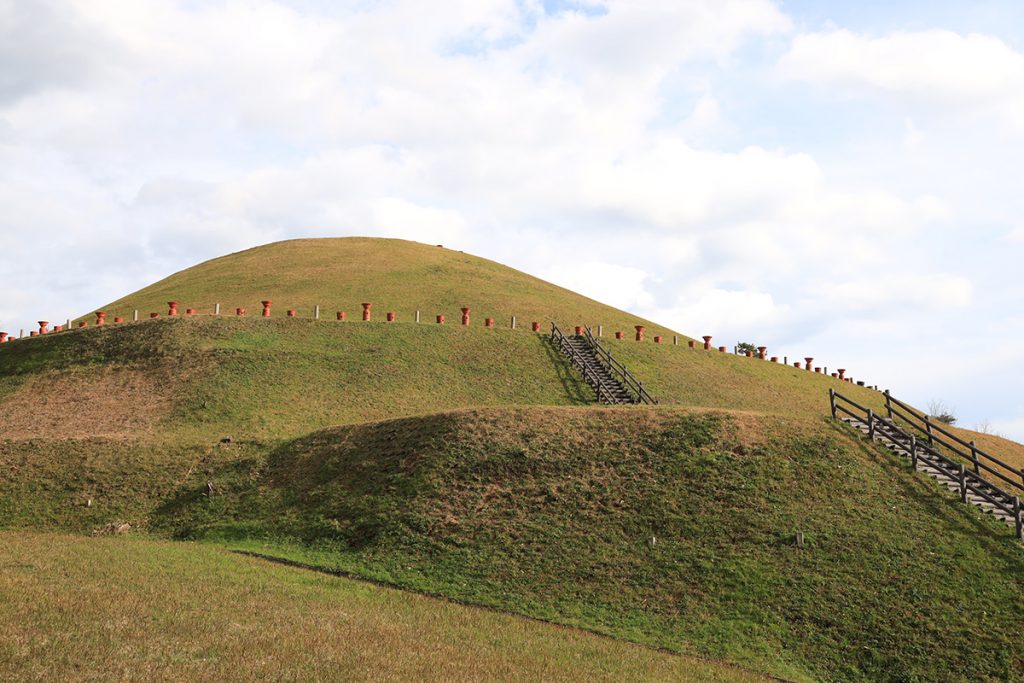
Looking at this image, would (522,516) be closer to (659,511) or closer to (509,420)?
(659,511)

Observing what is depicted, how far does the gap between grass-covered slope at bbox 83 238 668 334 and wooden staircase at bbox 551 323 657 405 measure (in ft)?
31.0

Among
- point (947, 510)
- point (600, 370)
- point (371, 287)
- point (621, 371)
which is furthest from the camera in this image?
point (371, 287)

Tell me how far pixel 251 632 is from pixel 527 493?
13.7m

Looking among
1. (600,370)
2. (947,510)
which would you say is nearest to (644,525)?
(947,510)

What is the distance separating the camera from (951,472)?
29.9 metres

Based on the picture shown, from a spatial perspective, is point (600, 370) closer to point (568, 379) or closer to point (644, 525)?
point (568, 379)

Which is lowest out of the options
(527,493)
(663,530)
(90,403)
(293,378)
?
(663,530)

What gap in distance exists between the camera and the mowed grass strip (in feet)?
48.9

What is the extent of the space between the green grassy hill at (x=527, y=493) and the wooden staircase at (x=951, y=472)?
0.74 metres

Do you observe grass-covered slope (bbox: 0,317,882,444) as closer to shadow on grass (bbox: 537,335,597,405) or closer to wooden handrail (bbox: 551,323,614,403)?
shadow on grass (bbox: 537,335,597,405)

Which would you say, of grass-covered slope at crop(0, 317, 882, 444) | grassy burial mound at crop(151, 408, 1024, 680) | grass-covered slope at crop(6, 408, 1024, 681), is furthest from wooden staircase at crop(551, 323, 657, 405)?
grassy burial mound at crop(151, 408, 1024, 680)

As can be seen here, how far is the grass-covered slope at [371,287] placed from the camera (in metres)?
71.1

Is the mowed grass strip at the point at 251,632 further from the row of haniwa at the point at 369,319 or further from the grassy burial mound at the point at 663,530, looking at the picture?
the row of haniwa at the point at 369,319

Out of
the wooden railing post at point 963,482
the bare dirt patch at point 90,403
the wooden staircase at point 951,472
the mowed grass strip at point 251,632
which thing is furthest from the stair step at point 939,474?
the bare dirt patch at point 90,403
